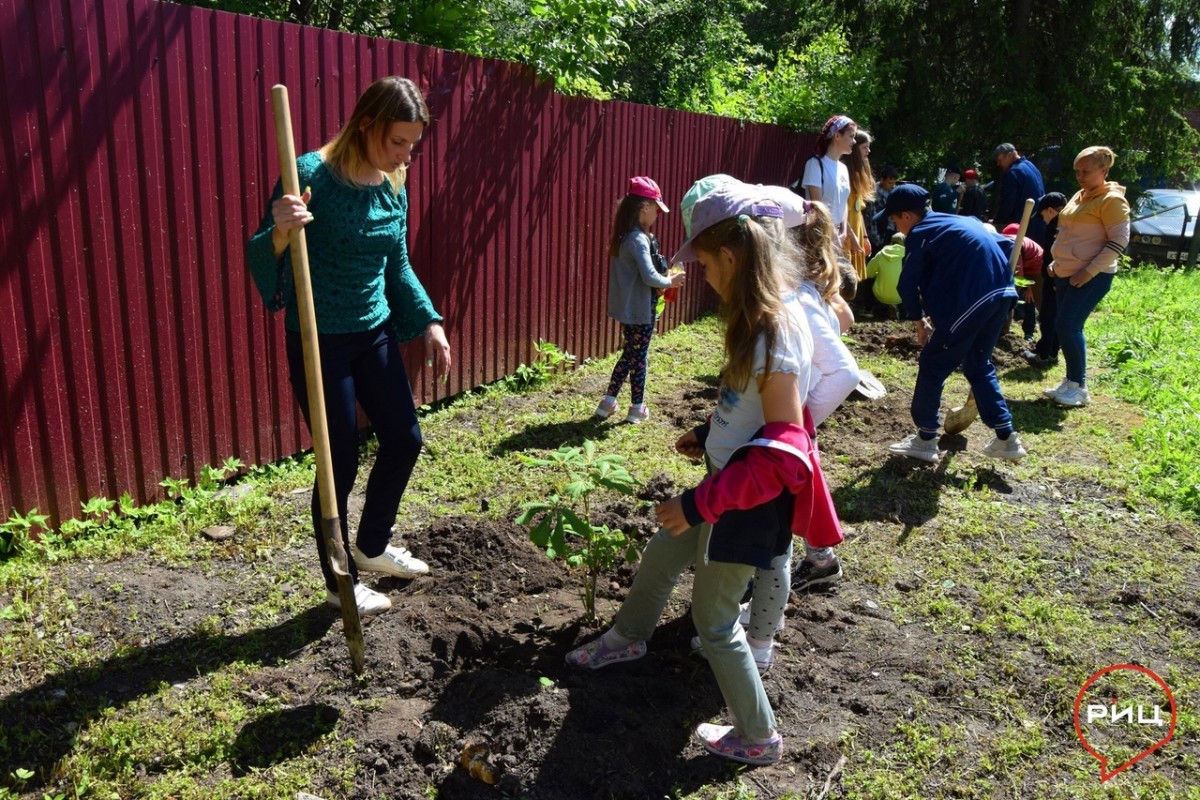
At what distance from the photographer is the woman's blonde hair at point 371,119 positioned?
10.3 feet

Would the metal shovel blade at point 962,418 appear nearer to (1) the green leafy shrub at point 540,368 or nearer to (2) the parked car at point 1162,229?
(1) the green leafy shrub at point 540,368

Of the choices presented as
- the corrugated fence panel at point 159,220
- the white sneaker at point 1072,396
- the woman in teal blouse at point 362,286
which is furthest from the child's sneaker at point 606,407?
the white sneaker at point 1072,396

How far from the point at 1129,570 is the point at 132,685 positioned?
14.5ft

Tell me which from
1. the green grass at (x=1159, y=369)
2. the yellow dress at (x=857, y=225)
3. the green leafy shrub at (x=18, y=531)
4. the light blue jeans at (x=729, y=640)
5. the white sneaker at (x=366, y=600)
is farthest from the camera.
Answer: the yellow dress at (x=857, y=225)

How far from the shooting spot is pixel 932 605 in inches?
161

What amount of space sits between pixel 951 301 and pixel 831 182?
1.86 meters

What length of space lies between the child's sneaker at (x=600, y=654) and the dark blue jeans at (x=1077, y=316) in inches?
217

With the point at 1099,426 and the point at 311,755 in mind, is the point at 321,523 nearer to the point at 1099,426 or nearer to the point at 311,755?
the point at 311,755

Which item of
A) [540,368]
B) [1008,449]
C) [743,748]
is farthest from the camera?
[540,368]

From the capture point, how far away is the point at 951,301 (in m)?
5.59

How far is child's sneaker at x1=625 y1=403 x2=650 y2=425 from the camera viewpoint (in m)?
6.48

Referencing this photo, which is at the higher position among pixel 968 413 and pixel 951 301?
pixel 951 301

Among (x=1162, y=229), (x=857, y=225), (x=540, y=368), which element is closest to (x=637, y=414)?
(x=540, y=368)
